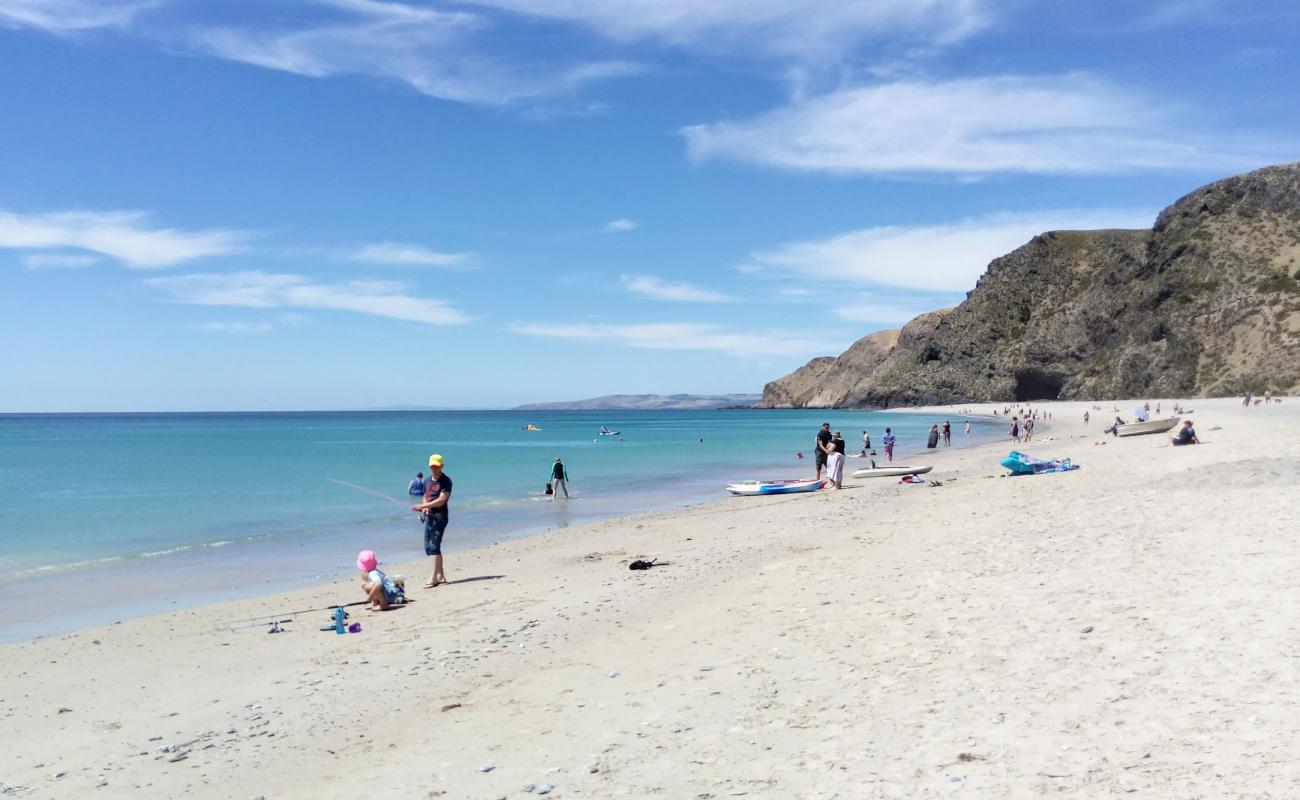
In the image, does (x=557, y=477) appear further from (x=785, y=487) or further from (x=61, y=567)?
(x=61, y=567)

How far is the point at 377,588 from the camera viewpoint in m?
11.4

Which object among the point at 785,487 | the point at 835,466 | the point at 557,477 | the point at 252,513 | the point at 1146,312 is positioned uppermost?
the point at 1146,312

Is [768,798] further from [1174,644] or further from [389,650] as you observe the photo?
[389,650]

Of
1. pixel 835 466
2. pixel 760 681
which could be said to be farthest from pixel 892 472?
pixel 760 681

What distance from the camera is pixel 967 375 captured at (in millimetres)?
140000

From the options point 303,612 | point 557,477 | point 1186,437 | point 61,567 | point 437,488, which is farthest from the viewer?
point 557,477

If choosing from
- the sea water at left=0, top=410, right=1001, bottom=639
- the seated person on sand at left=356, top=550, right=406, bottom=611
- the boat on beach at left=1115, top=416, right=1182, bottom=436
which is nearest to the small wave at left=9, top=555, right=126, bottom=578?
the sea water at left=0, top=410, right=1001, bottom=639

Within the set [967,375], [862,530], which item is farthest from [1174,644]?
[967,375]

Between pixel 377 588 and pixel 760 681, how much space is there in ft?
20.4

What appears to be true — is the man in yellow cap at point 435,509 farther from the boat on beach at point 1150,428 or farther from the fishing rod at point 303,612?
the boat on beach at point 1150,428

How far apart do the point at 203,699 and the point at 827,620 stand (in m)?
5.42

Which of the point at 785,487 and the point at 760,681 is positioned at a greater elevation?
the point at 760,681

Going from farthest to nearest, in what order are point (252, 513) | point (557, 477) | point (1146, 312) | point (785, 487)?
point (1146, 312), point (557, 477), point (252, 513), point (785, 487)

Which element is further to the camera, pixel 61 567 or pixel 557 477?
pixel 557 477
